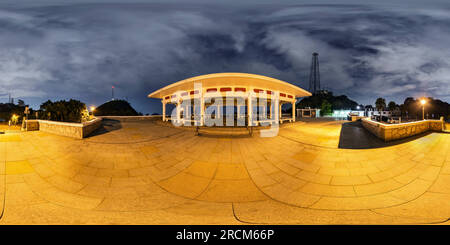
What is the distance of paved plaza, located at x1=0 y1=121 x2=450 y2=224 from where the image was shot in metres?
3.20

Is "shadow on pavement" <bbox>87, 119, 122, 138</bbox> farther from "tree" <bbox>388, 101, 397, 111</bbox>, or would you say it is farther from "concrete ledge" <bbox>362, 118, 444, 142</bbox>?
"tree" <bbox>388, 101, 397, 111</bbox>

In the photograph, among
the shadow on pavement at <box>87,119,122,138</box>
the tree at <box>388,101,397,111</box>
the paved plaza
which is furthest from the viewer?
the tree at <box>388,101,397,111</box>

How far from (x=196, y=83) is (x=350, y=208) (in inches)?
396

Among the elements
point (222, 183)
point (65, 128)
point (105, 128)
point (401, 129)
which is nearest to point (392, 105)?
point (401, 129)

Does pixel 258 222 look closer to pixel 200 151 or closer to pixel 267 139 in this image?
pixel 200 151

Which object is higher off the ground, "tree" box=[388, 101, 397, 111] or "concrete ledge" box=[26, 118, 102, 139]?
"tree" box=[388, 101, 397, 111]

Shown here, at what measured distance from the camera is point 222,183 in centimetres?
429

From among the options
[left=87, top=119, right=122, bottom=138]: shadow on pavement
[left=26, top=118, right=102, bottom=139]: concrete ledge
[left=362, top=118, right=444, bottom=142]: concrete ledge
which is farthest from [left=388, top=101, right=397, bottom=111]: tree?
[left=26, top=118, right=102, bottom=139]: concrete ledge

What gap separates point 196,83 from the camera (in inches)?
442

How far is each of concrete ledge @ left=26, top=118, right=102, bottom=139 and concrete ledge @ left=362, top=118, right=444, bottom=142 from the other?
44.2ft

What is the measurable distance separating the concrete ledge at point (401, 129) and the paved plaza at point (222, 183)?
2.63 feet

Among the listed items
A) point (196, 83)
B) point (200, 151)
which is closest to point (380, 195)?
point (200, 151)

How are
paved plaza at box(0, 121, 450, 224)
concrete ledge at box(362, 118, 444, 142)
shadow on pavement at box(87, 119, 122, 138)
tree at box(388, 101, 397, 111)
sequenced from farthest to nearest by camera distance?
tree at box(388, 101, 397, 111)
shadow on pavement at box(87, 119, 122, 138)
concrete ledge at box(362, 118, 444, 142)
paved plaza at box(0, 121, 450, 224)

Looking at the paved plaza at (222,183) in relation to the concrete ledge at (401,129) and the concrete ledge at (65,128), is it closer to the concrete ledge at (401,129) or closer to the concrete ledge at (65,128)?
the concrete ledge at (401,129)
